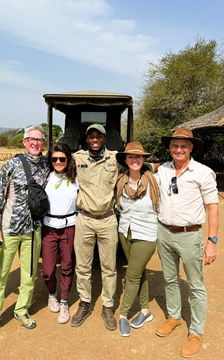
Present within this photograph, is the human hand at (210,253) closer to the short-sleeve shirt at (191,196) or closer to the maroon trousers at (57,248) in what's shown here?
the short-sleeve shirt at (191,196)

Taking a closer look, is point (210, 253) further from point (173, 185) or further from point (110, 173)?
point (110, 173)

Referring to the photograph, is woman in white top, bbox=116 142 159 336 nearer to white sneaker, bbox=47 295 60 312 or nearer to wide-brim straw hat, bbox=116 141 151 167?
wide-brim straw hat, bbox=116 141 151 167

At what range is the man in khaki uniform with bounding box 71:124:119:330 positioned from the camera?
3.09 meters

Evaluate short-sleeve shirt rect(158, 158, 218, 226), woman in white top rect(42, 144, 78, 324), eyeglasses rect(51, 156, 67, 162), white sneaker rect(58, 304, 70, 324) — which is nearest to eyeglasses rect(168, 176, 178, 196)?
short-sleeve shirt rect(158, 158, 218, 226)

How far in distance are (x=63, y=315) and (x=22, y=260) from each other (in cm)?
77

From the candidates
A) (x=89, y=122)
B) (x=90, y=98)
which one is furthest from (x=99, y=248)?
(x=89, y=122)

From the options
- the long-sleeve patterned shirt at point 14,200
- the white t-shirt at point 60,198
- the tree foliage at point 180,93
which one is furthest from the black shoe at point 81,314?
the tree foliage at point 180,93

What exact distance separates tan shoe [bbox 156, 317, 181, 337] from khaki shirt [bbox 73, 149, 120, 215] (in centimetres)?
133

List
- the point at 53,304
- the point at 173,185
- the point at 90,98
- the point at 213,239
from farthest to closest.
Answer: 1. the point at 90,98
2. the point at 53,304
3. the point at 173,185
4. the point at 213,239

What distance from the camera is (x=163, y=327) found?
3.05 metres

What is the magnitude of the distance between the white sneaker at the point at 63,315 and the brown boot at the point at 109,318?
39cm

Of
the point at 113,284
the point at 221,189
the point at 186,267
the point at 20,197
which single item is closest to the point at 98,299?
the point at 113,284

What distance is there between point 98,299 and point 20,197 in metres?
1.72

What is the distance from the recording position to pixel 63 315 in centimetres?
325
